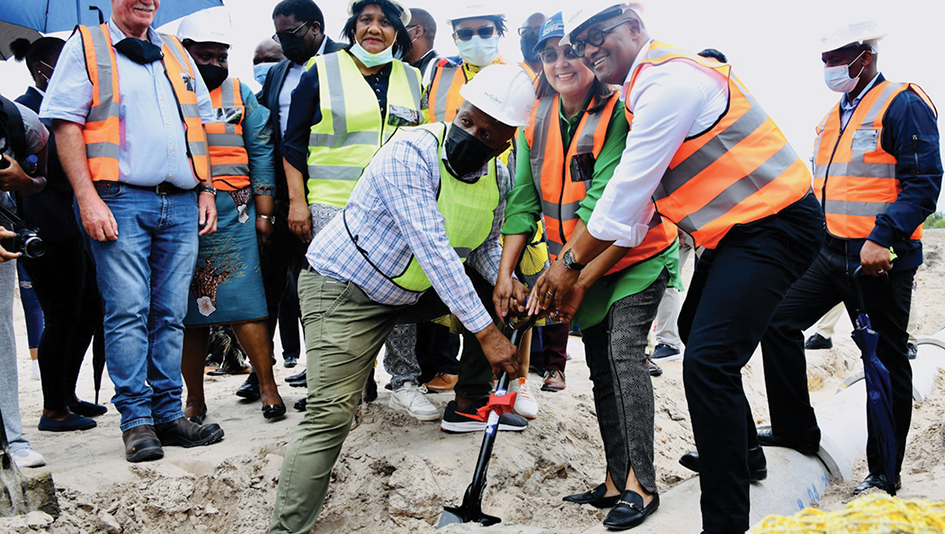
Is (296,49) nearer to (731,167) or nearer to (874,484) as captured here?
(731,167)

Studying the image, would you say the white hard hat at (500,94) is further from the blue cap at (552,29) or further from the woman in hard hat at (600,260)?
the blue cap at (552,29)

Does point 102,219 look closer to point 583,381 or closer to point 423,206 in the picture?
point 423,206

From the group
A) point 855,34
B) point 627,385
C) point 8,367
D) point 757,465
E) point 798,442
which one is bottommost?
point 798,442

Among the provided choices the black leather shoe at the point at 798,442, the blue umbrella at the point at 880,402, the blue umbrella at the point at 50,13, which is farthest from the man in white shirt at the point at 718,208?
the blue umbrella at the point at 50,13

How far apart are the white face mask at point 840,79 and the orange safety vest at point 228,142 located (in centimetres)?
318

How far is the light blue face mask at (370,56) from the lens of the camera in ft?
11.9

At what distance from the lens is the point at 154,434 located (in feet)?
10.7

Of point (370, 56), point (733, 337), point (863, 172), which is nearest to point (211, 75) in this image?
point (370, 56)

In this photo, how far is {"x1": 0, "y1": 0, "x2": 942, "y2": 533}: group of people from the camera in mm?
2359

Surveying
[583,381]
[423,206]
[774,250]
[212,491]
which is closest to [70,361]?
[212,491]

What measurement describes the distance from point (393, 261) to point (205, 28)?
2.06 meters

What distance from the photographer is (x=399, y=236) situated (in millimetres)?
2770

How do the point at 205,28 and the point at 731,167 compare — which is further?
the point at 205,28

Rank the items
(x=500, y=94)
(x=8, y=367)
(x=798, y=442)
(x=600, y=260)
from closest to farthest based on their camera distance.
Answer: (x=500, y=94), (x=600, y=260), (x=8, y=367), (x=798, y=442)
